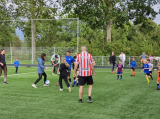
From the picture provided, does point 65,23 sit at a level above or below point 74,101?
above

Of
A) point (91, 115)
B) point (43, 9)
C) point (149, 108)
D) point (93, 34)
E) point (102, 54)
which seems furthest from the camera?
point (93, 34)

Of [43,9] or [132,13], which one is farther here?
[43,9]

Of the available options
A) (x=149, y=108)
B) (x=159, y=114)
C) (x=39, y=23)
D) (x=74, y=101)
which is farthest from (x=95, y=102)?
(x=39, y=23)

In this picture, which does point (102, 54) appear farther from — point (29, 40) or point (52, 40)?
point (29, 40)

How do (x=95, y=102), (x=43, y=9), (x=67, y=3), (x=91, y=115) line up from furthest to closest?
(x=43, y=9)
(x=67, y=3)
(x=95, y=102)
(x=91, y=115)

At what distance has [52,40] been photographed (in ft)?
113

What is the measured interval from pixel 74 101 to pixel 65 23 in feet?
79.3

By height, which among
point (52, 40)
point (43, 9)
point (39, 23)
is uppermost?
point (43, 9)

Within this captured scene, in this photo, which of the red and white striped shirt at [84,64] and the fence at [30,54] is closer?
the red and white striped shirt at [84,64]

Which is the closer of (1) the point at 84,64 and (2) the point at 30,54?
(1) the point at 84,64

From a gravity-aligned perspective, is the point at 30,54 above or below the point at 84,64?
above

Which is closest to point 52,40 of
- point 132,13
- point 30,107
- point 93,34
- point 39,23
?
point 39,23

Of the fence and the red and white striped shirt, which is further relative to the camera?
the fence

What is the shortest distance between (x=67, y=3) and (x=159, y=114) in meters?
29.0
